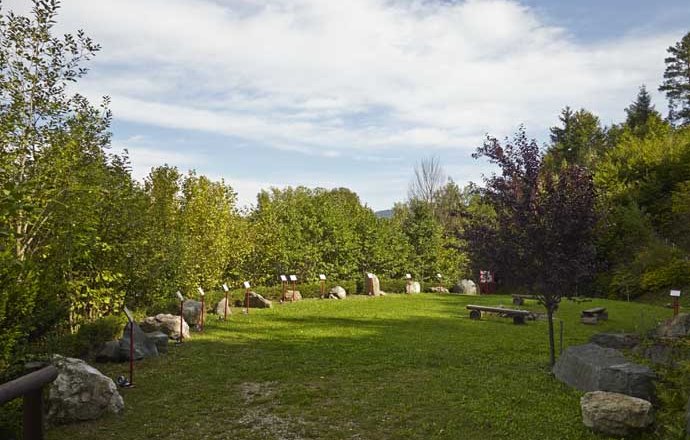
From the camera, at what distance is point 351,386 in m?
9.14

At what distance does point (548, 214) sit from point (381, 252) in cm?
2054

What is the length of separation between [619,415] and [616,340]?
605cm

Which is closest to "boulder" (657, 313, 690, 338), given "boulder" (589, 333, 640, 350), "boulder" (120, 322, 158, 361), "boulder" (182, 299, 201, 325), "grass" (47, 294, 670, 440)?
"boulder" (589, 333, 640, 350)

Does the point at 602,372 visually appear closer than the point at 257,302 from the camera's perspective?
Yes

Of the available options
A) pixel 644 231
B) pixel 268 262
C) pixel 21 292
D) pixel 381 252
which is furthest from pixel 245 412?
pixel 644 231

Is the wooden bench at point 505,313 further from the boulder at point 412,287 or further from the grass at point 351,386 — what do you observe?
the boulder at point 412,287

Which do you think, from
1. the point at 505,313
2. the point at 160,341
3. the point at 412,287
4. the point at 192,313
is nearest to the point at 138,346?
the point at 160,341

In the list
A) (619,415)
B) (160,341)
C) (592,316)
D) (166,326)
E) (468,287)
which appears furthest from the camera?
(468,287)

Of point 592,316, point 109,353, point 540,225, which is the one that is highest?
point 540,225

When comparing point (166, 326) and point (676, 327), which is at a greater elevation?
point (166, 326)

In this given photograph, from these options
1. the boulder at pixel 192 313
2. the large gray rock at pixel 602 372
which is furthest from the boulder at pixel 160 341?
the large gray rock at pixel 602 372

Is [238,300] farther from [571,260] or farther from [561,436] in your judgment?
[561,436]

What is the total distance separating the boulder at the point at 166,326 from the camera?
45.4 feet

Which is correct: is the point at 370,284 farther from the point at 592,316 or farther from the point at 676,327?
the point at 676,327
